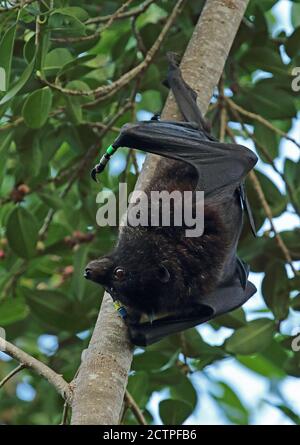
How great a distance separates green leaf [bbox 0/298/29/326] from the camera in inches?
249

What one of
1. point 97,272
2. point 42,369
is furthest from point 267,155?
point 42,369

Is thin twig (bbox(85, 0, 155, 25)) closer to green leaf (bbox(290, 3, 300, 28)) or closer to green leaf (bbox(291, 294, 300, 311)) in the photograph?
green leaf (bbox(290, 3, 300, 28))

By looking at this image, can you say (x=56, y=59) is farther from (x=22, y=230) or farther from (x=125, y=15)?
(x=22, y=230)

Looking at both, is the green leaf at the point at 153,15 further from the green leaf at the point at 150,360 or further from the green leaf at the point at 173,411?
the green leaf at the point at 173,411

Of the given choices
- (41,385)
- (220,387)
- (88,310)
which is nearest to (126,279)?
(88,310)

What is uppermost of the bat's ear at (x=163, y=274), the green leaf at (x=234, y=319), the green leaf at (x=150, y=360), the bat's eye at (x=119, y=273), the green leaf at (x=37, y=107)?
the green leaf at (x=37, y=107)

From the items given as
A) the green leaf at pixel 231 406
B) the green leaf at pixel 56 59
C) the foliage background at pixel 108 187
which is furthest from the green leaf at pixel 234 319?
the green leaf at pixel 56 59

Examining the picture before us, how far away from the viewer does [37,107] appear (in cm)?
536

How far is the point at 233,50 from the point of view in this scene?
6629 millimetres

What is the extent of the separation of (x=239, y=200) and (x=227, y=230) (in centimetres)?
28

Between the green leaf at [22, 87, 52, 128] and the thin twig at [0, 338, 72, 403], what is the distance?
5.58 ft

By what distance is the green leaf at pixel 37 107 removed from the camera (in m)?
5.28

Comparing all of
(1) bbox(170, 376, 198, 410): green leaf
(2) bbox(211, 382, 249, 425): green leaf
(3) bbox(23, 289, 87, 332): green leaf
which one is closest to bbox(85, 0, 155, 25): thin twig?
(3) bbox(23, 289, 87, 332): green leaf
